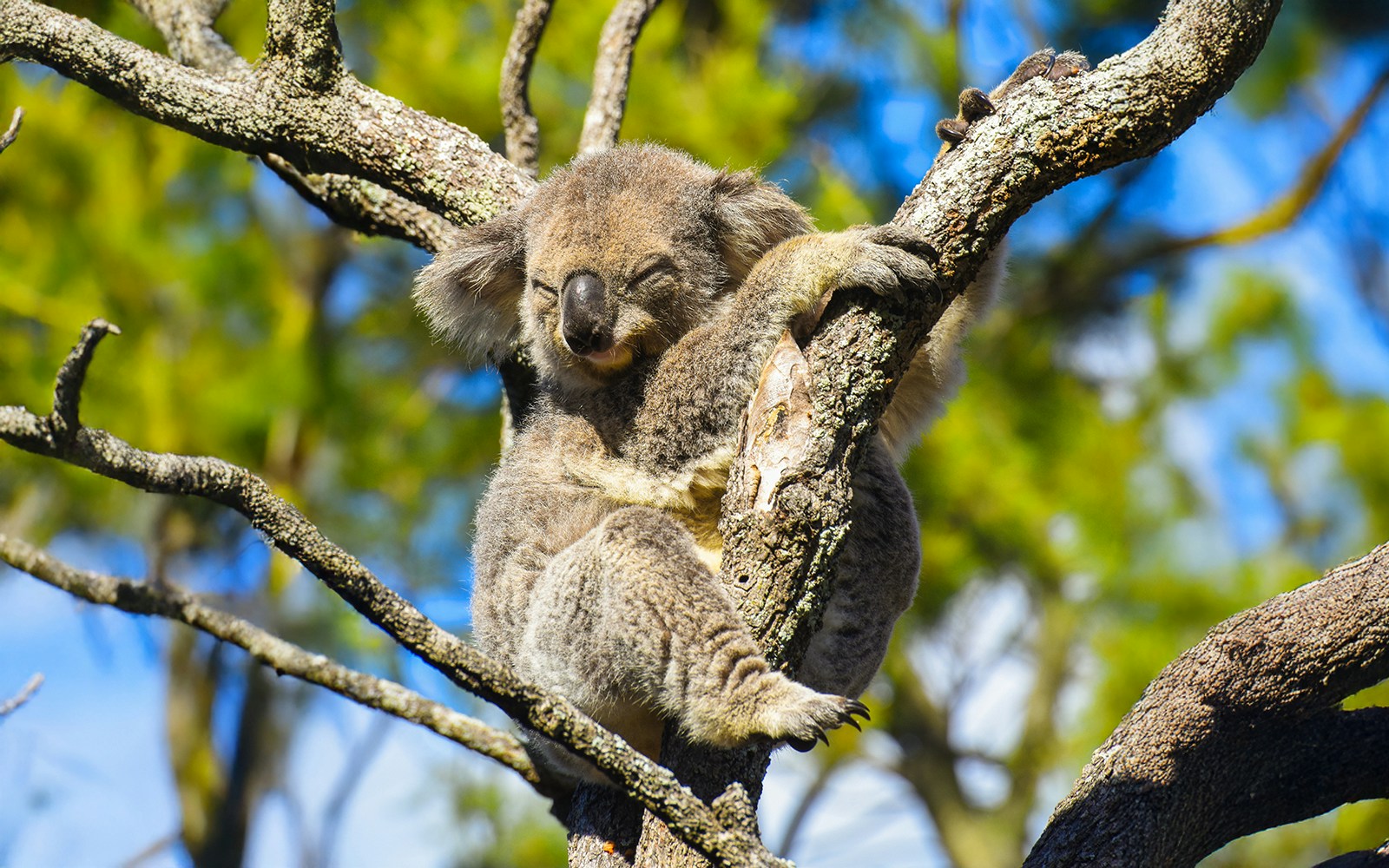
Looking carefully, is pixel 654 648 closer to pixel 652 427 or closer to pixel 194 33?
pixel 652 427

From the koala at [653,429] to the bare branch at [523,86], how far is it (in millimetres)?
702

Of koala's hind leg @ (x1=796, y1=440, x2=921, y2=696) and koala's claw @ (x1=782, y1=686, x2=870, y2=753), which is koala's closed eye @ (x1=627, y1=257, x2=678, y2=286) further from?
koala's claw @ (x1=782, y1=686, x2=870, y2=753)

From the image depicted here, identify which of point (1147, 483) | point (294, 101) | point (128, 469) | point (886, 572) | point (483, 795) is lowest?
point (128, 469)

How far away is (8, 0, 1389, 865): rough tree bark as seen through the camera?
2006mm

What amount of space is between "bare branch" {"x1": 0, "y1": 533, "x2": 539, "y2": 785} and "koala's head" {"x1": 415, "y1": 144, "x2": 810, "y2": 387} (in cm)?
102

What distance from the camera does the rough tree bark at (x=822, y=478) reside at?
201 cm

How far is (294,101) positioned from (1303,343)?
379 inches

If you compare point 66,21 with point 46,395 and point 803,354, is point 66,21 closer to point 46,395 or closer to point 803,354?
point 803,354

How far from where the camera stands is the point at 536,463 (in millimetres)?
3287

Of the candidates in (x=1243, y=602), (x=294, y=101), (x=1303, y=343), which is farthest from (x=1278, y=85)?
(x=294, y=101)

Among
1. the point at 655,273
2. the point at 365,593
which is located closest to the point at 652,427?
the point at 655,273

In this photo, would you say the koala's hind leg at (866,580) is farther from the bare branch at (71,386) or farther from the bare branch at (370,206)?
the bare branch at (71,386)

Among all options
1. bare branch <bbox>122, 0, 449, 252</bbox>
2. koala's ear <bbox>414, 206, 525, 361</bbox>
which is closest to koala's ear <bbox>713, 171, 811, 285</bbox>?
koala's ear <bbox>414, 206, 525, 361</bbox>

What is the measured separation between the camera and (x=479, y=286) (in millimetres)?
3461
